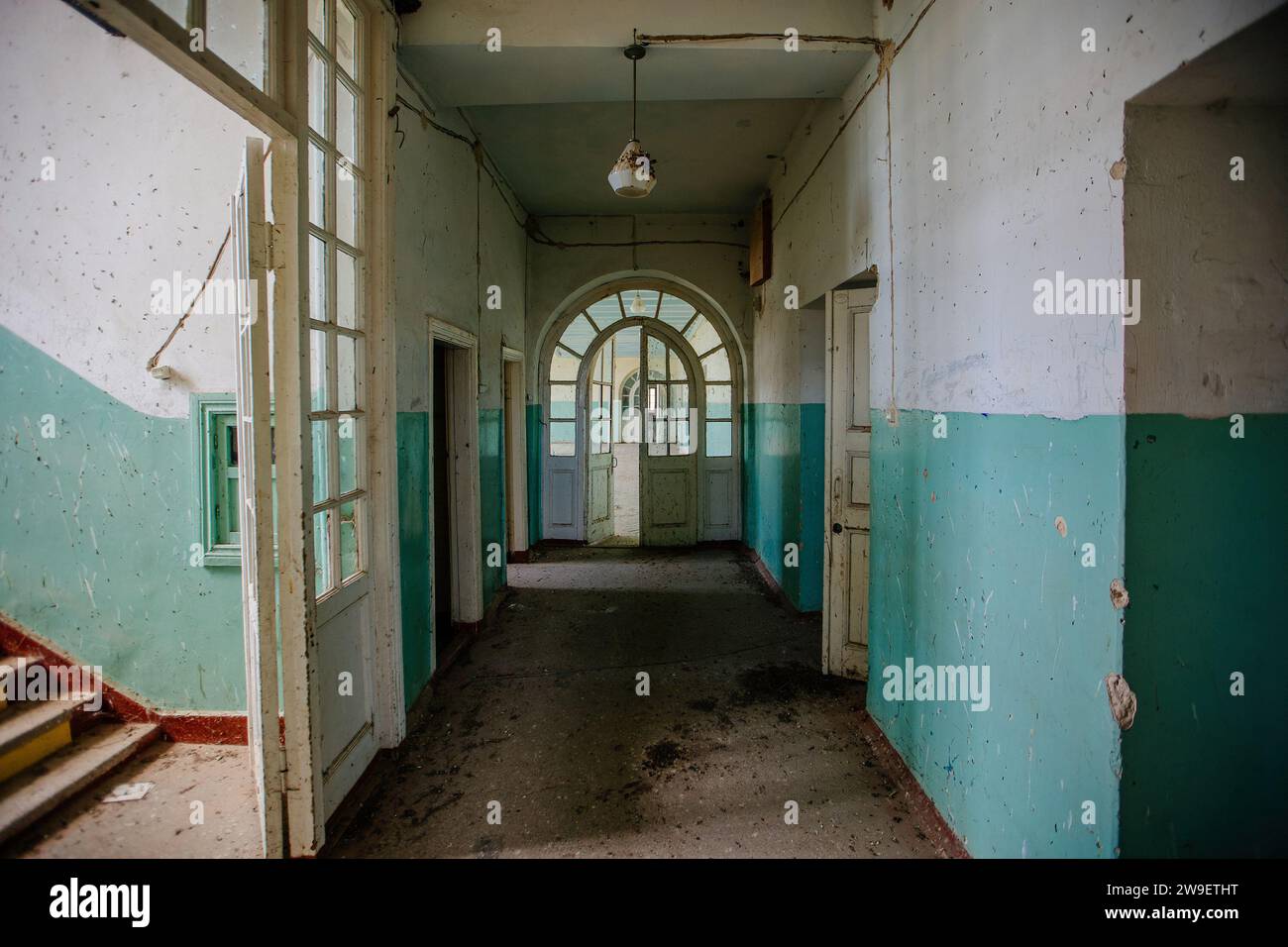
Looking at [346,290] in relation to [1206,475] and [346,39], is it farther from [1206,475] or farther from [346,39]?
[1206,475]

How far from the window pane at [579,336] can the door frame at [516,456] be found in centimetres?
83

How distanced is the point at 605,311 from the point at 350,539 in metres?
5.08

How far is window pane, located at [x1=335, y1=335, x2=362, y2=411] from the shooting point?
8.20 feet

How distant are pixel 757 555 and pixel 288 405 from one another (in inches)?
198

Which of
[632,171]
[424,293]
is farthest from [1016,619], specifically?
[424,293]

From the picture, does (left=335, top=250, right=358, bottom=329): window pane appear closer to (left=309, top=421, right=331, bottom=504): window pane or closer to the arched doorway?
(left=309, top=421, right=331, bottom=504): window pane

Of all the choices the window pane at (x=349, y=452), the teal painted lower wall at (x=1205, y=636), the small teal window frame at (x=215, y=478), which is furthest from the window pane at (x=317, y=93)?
the teal painted lower wall at (x=1205, y=636)

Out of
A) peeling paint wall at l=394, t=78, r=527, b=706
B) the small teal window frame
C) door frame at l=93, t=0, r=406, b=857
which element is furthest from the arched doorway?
door frame at l=93, t=0, r=406, b=857

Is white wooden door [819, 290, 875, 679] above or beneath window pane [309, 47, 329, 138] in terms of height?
beneath

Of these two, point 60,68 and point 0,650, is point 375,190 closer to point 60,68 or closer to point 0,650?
point 60,68

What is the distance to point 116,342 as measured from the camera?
2.81m

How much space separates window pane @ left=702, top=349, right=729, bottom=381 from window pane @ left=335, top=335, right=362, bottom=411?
4.99 metres

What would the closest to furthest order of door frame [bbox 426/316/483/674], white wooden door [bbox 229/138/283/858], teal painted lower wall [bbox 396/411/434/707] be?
white wooden door [bbox 229/138/283/858] → teal painted lower wall [bbox 396/411/434/707] → door frame [bbox 426/316/483/674]

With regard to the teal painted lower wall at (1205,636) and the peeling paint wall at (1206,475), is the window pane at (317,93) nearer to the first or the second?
the peeling paint wall at (1206,475)
